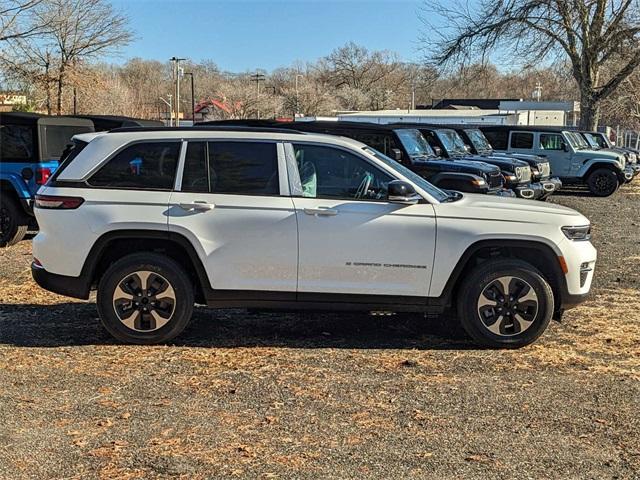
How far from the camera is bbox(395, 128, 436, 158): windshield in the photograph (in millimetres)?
11578

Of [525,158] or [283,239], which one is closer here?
[283,239]

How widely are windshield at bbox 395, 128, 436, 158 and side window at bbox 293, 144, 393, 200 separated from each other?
6016mm

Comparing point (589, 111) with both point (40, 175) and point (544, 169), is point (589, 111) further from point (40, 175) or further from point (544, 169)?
point (40, 175)

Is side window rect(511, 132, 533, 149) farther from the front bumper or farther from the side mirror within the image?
the side mirror

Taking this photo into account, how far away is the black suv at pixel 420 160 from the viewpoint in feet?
36.3

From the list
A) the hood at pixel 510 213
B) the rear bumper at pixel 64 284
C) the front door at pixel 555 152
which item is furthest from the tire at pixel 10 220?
the front door at pixel 555 152

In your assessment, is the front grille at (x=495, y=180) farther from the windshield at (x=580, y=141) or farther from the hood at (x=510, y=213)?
the windshield at (x=580, y=141)

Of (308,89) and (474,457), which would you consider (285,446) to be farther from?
(308,89)

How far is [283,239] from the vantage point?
5461mm

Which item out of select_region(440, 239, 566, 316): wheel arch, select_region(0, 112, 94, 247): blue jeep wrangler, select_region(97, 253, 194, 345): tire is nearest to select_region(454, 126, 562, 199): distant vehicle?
select_region(0, 112, 94, 247): blue jeep wrangler

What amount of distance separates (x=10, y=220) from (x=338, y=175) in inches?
254

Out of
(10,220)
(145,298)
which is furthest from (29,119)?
(145,298)

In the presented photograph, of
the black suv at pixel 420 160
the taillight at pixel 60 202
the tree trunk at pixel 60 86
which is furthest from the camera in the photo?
the tree trunk at pixel 60 86

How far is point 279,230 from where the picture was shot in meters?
5.45
